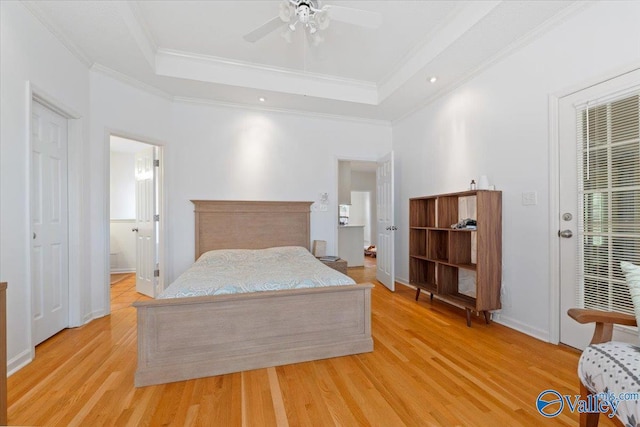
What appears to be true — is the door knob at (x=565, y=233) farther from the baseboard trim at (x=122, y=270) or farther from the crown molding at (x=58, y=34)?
the baseboard trim at (x=122, y=270)

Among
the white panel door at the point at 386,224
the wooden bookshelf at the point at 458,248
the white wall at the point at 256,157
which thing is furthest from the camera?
the white panel door at the point at 386,224

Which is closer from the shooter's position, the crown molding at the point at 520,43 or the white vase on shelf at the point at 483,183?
the crown molding at the point at 520,43

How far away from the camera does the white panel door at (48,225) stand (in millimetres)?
2236

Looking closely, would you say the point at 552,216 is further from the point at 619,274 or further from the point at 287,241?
the point at 287,241

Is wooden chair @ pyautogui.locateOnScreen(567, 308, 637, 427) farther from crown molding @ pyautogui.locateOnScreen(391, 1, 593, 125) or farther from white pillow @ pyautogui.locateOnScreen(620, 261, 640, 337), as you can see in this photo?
crown molding @ pyautogui.locateOnScreen(391, 1, 593, 125)

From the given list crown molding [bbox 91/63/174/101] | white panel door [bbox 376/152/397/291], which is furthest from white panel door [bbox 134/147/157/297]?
white panel door [bbox 376/152/397/291]

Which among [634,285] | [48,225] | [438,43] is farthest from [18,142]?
[634,285]

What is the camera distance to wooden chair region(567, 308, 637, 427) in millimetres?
1217

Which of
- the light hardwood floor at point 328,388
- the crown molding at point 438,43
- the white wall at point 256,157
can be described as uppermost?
the crown molding at point 438,43

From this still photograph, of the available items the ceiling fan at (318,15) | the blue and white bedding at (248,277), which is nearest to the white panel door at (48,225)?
the blue and white bedding at (248,277)

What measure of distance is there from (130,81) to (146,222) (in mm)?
1734

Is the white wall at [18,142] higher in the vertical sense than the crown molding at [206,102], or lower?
lower

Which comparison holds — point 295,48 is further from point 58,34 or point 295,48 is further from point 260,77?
point 58,34

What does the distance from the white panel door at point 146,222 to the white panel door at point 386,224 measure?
3.19 metres
